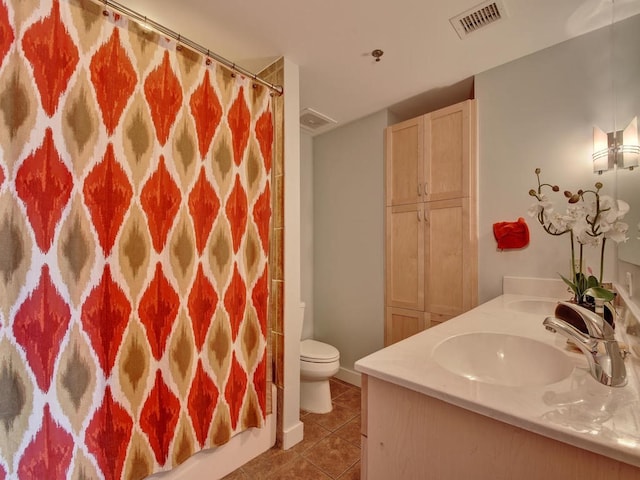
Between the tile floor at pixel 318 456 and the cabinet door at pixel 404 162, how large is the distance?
1.61m

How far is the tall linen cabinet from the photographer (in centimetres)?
188

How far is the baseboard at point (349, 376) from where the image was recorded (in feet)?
7.97

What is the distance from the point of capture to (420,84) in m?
2.00

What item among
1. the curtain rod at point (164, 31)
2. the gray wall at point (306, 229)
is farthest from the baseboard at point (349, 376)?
the curtain rod at point (164, 31)

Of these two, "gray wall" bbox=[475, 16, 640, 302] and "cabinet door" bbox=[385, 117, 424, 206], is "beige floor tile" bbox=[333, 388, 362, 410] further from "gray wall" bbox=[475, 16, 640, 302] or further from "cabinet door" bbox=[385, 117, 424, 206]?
"cabinet door" bbox=[385, 117, 424, 206]

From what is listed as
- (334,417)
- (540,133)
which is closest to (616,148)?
(540,133)

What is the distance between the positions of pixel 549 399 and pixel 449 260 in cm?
144

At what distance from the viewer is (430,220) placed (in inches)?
81.1

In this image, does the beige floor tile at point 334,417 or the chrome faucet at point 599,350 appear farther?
the beige floor tile at point 334,417

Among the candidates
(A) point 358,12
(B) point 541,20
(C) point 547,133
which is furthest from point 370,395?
(B) point 541,20

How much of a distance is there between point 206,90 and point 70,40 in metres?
0.50

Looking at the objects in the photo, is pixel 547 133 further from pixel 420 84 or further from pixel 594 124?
pixel 420 84

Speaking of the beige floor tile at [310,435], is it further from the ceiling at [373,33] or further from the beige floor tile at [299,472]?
the ceiling at [373,33]

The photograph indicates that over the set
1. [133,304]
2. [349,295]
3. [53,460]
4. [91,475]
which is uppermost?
[133,304]
